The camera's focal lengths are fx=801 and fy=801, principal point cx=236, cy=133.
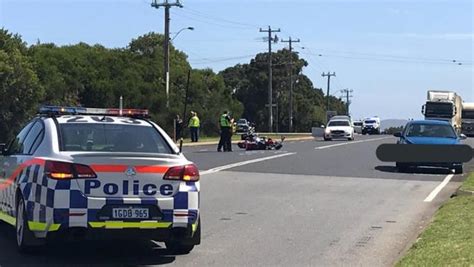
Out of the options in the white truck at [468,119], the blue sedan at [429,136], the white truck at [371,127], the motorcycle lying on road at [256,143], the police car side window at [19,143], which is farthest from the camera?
the white truck at [371,127]

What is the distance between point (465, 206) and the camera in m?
12.8

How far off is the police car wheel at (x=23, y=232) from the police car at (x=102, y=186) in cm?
1

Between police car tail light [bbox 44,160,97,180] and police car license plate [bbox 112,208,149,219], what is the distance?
1.42ft

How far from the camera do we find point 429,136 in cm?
2227

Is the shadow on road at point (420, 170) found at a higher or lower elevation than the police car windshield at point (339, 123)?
lower

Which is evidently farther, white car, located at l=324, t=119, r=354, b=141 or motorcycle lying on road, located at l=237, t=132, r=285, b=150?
white car, located at l=324, t=119, r=354, b=141

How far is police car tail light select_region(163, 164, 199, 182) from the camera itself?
830cm

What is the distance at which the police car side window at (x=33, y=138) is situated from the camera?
8.94m

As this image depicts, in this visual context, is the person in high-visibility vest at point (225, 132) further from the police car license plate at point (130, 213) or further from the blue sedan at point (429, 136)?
the police car license plate at point (130, 213)

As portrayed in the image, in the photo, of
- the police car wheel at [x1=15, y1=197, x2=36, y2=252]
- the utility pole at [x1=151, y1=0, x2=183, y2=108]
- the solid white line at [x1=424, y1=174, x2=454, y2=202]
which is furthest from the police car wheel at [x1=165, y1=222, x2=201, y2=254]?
the utility pole at [x1=151, y1=0, x2=183, y2=108]

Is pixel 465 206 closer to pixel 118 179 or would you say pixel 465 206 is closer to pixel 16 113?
pixel 118 179

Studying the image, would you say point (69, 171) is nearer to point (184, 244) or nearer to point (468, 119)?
point (184, 244)

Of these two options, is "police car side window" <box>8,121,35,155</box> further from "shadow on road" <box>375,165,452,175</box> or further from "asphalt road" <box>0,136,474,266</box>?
"shadow on road" <box>375,165,452,175</box>

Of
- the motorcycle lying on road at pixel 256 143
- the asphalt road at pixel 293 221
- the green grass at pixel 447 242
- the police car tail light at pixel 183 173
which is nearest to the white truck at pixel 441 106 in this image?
the motorcycle lying on road at pixel 256 143
